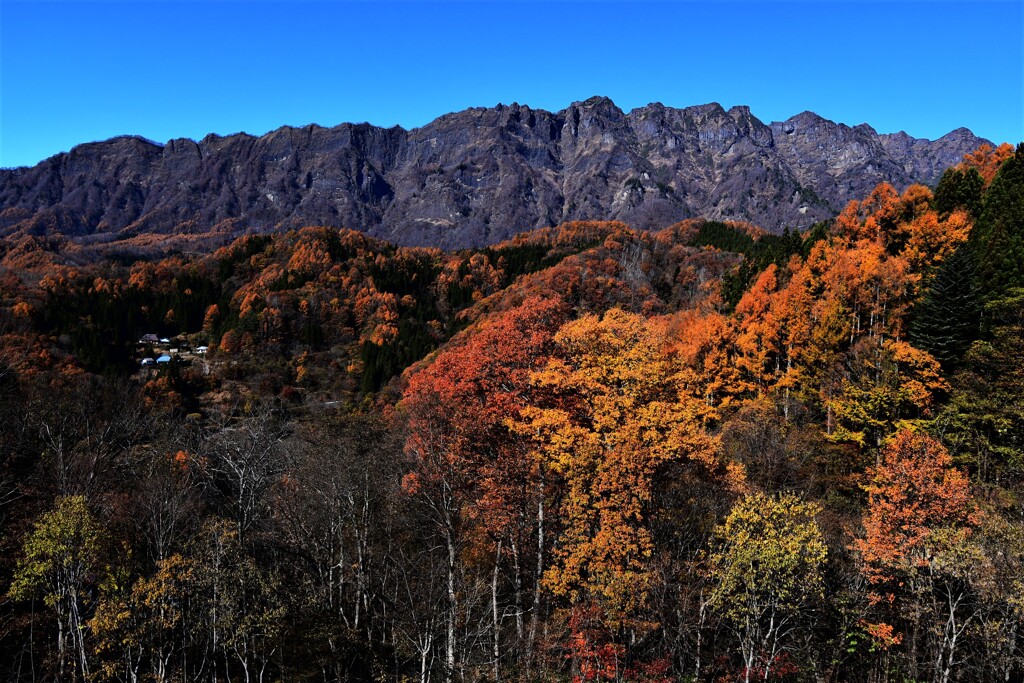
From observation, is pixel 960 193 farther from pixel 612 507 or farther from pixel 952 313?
pixel 612 507

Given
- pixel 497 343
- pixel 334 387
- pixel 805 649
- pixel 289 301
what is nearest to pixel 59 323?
pixel 289 301

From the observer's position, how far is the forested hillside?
23578 mm

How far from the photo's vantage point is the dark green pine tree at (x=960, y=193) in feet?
188

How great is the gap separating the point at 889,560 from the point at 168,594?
33605mm

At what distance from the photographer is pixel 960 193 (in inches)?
2293

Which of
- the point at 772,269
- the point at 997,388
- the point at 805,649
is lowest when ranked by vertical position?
the point at 805,649

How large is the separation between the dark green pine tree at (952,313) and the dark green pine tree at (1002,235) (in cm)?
148

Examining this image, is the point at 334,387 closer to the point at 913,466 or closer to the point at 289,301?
the point at 289,301

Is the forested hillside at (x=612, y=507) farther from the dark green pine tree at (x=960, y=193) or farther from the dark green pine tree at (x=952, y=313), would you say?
the dark green pine tree at (x=960, y=193)

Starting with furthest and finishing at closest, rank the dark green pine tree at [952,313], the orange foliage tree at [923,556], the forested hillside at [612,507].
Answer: the dark green pine tree at [952,313], the forested hillside at [612,507], the orange foliage tree at [923,556]

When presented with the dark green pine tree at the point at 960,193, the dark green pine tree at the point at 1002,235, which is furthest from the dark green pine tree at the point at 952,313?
the dark green pine tree at the point at 960,193

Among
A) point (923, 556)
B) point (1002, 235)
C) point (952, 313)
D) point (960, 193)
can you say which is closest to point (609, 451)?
point (923, 556)

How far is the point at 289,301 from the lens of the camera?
14425 cm

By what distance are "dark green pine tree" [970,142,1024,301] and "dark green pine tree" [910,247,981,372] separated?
4.85ft
